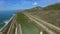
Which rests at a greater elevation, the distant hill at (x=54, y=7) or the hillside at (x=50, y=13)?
the distant hill at (x=54, y=7)

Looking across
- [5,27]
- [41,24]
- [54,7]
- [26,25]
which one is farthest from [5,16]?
[54,7]

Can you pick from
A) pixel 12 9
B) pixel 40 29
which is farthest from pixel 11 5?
pixel 40 29

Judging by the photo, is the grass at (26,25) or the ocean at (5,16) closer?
the grass at (26,25)

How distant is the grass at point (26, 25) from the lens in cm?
290

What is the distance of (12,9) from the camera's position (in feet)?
10.1

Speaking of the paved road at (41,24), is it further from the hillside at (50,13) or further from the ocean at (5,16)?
the ocean at (5,16)

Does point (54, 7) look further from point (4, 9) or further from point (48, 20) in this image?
point (4, 9)

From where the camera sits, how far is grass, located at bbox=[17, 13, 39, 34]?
114 inches

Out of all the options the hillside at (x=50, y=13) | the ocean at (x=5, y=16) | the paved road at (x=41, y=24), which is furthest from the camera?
the ocean at (x=5, y=16)

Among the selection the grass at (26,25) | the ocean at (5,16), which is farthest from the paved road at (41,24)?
the ocean at (5,16)

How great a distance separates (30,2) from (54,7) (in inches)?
20.9

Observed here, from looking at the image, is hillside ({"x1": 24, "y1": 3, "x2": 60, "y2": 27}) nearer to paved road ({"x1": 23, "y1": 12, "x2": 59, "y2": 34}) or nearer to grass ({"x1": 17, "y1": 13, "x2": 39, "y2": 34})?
paved road ({"x1": 23, "y1": 12, "x2": 59, "y2": 34})

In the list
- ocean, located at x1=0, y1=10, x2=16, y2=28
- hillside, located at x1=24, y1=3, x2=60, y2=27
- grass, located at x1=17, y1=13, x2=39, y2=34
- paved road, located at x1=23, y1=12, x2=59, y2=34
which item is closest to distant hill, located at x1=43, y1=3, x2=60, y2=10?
hillside, located at x1=24, y1=3, x2=60, y2=27

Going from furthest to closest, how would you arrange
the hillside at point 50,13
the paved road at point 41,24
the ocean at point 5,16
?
the ocean at point 5,16 → the hillside at point 50,13 → the paved road at point 41,24
